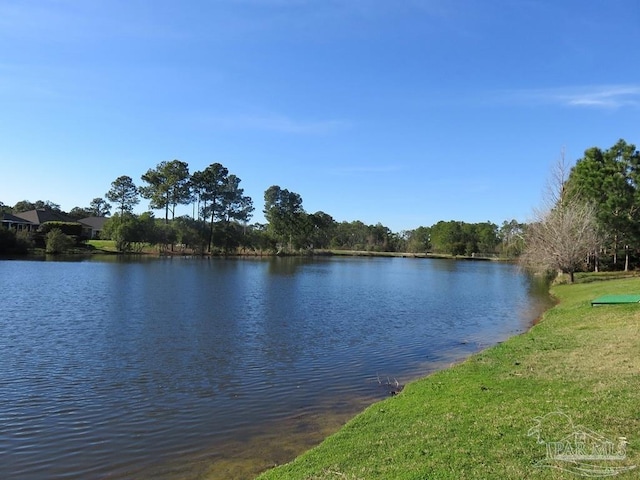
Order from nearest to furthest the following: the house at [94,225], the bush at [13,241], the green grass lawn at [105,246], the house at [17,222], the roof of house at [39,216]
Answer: the bush at [13,241]
the green grass lawn at [105,246]
the house at [17,222]
the roof of house at [39,216]
the house at [94,225]

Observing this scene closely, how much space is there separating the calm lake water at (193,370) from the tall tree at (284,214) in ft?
280

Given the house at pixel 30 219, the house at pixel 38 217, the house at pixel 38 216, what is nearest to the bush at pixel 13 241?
the house at pixel 30 219

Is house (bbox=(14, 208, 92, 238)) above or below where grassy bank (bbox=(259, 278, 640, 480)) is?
above

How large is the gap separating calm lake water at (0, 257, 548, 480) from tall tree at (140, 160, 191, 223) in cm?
6525

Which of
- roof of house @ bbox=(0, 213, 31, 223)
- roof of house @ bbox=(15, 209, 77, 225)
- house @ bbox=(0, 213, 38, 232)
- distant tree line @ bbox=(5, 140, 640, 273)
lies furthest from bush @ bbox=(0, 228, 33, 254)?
roof of house @ bbox=(15, 209, 77, 225)

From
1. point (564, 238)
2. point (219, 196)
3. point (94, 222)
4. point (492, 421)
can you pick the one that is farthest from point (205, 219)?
point (492, 421)

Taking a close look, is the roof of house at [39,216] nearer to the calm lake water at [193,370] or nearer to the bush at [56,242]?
the bush at [56,242]

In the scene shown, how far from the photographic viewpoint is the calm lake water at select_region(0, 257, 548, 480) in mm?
9078

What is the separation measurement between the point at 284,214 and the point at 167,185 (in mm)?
34136

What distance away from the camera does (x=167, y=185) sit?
3691 inches

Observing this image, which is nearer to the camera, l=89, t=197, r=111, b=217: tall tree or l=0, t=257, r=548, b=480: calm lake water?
l=0, t=257, r=548, b=480: calm lake water

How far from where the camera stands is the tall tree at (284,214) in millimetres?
117312

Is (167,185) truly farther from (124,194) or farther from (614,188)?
(614,188)

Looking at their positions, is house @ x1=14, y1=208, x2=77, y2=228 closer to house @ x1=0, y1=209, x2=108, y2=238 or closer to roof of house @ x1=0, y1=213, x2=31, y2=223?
house @ x1=0, y1=209, x2=108, y2=238
